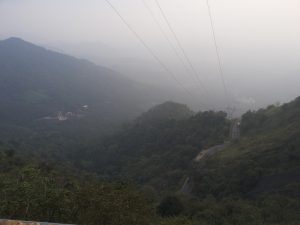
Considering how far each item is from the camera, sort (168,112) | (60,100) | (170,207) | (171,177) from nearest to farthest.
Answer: (170,207) < (171,177) < (168,112) < (60,100)

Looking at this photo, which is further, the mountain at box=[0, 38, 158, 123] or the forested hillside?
the mountain at box=[0, 38, 158, 123]

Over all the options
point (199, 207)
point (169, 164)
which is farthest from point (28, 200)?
point (169, 164)

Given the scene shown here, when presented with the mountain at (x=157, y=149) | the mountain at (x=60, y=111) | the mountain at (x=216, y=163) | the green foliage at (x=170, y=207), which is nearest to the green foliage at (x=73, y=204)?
the mountain at (x=216, y=163)

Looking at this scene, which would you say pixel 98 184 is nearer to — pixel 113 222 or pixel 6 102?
pixel 113 222

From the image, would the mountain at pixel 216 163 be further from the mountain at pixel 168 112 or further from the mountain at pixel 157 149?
the mountain at pixel 168 112

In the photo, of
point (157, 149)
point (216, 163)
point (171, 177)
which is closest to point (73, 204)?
point (216, 163)

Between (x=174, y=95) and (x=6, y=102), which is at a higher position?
(x=174, y=95)

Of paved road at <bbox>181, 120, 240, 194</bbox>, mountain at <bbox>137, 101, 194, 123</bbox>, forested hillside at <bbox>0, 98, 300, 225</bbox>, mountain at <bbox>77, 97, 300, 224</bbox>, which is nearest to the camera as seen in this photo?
forested hillside at <bbox>0, 98, 300, 225</bbox>

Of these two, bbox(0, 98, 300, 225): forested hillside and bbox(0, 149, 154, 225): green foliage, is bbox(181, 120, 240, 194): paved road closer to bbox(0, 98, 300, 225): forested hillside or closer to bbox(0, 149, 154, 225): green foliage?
bbox(0, 98, 300, 225): forested hillside

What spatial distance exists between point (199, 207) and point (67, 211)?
73.1 ft

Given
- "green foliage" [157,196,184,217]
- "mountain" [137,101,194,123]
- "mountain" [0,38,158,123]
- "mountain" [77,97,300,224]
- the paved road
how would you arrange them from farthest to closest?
"mountain" [0,38,158,123]
"mountain" [137,101,194,123]
the paved road
"green foliage" [157,196,184,217]
"mountain" [77,97,300,224]

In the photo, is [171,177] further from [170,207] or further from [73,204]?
[73,204]

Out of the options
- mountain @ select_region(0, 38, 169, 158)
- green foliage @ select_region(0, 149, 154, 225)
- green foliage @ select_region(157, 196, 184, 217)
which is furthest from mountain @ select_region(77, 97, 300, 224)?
mountain @ select_region(0, 38, 169, 158)

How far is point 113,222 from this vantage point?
12219 millimetres
